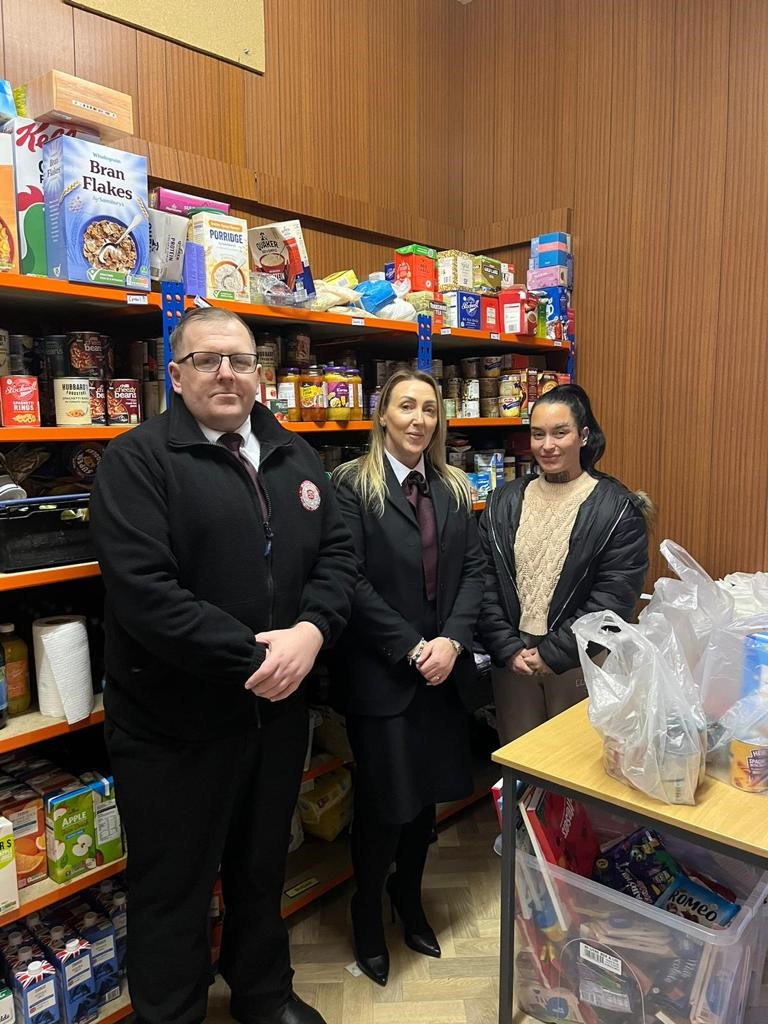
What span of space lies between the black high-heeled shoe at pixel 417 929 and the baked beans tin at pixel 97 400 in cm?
161

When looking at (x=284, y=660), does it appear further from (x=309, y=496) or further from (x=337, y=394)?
(x=337, y=394)

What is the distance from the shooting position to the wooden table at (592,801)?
143 centimetres

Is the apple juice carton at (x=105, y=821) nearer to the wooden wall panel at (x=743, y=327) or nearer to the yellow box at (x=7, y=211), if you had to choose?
the yellow box at (x=7, y=211)

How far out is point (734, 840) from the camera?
4.60 feet

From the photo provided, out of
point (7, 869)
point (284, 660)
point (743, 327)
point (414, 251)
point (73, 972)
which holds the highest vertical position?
point (414, 251)

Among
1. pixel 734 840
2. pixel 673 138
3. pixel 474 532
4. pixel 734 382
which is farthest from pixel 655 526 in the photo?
pixel 734 840

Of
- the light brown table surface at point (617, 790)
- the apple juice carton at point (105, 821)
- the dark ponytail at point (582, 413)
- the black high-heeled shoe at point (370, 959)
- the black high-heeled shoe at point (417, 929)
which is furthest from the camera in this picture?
the dark ponytail at point (582, 413)

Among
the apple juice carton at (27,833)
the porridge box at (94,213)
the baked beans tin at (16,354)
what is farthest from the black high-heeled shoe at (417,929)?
the porridge box at (94,213)

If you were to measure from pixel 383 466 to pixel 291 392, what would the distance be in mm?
411

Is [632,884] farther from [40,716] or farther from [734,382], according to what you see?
[734,382]

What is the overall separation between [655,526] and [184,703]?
89.0 inches

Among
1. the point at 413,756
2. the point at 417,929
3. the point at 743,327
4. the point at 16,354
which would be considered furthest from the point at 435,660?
the point at 743,327

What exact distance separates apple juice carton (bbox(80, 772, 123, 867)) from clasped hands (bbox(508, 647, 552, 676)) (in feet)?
4.00

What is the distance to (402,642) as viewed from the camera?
1992 millimetres
